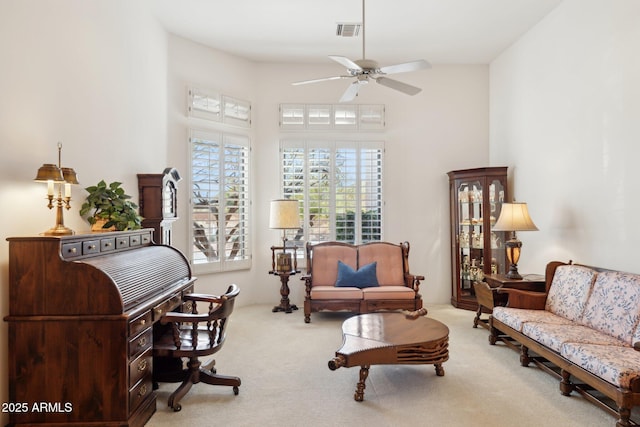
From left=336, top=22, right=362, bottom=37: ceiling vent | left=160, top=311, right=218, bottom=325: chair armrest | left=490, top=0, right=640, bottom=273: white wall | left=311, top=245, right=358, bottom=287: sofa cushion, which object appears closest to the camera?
left=160, top=311, right=218, bottom=325: chair armrest

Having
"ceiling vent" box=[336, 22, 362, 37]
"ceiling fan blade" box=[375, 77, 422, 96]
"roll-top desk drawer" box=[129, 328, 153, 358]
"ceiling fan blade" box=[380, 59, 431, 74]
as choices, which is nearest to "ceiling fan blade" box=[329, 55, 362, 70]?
"ceiling fan blade" box=[380, 59, 431, 74]

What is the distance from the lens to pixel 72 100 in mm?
3314

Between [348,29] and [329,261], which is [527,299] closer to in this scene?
[329,261]

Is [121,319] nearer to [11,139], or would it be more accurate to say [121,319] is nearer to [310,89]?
[11,139]

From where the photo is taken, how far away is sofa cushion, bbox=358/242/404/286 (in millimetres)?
5848

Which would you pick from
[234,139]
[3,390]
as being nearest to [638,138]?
[234,139]

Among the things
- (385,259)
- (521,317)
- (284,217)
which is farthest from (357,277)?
(521,317)

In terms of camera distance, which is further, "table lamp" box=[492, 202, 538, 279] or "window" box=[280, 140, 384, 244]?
"window" box=[280, 140, 384, 244]

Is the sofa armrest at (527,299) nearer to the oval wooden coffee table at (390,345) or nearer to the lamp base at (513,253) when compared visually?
the lamp base at (513,253)

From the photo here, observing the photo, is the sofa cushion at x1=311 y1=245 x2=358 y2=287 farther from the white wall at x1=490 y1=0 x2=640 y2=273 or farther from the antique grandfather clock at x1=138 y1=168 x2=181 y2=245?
the white wall at x1=490 y1=0 x2=640 y2=273

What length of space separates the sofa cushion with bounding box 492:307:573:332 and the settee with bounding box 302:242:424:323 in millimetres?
1317

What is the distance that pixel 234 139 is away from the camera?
6035 mm

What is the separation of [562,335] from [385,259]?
2.88 meters

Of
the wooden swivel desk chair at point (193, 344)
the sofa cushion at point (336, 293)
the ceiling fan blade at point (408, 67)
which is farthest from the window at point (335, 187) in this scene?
the wooden swivel desk chair at point (193, 344)
